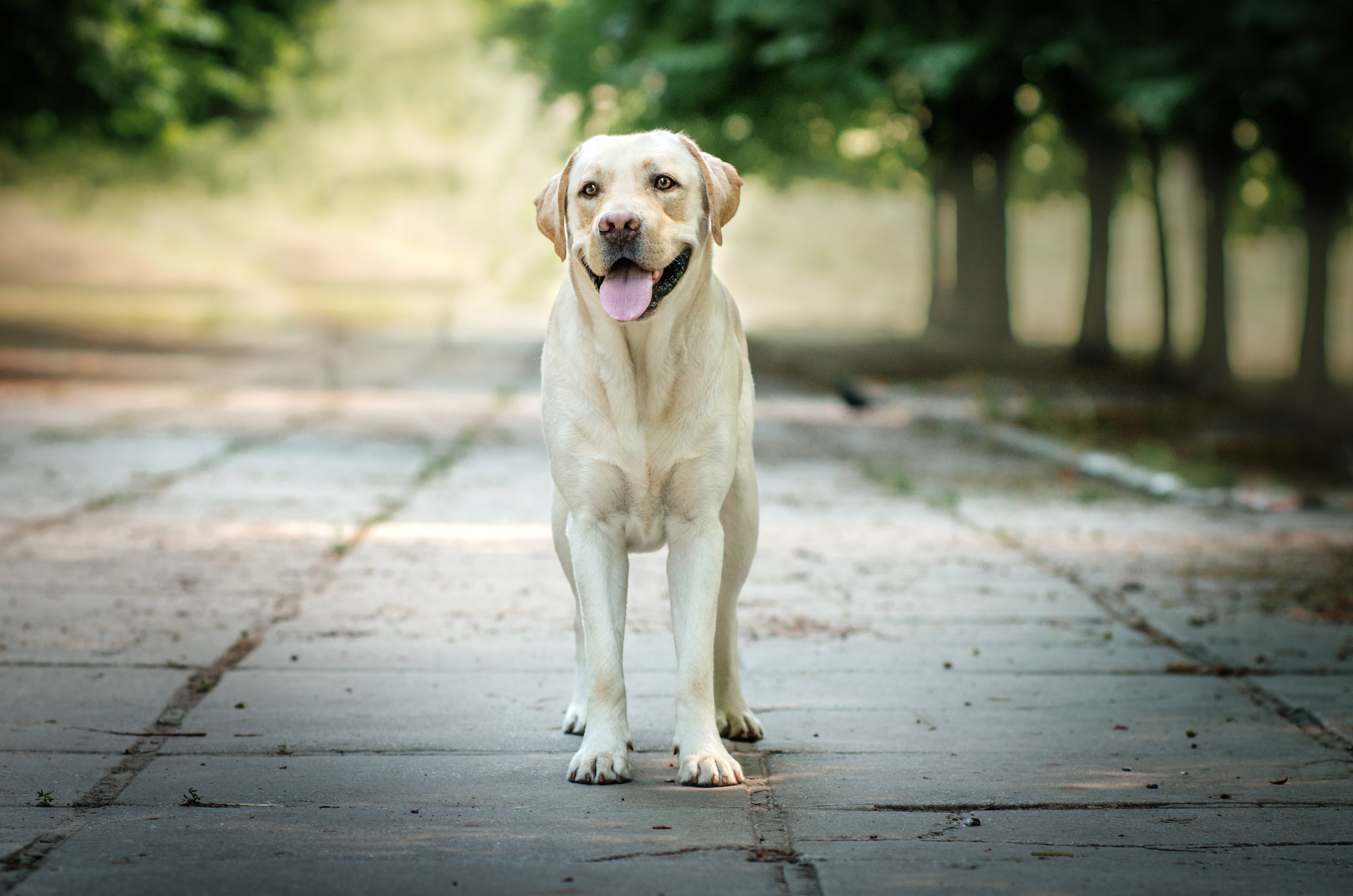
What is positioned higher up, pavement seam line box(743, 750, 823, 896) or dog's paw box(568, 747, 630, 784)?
dog's paw box(568, 747, 630, 784)

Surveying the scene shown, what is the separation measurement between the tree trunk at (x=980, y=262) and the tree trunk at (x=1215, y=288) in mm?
4856

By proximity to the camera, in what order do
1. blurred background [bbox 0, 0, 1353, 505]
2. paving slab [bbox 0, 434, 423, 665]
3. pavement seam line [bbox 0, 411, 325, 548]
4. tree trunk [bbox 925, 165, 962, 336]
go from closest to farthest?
paving slab [bbox 0, 434, 423, 665] < pavement seam line [bbox 0, 411, 325, 548] < blurred background [bbox 0, 0, 1353, 505] < tree trunk [bbox 925, 165, 962, 336]

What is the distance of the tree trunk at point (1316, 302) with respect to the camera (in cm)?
1914

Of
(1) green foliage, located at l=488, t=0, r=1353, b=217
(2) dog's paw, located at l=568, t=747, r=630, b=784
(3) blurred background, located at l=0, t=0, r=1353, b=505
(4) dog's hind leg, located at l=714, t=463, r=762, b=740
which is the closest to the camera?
(2) dog's paw, located at l=568, t=747, r=630, b=784

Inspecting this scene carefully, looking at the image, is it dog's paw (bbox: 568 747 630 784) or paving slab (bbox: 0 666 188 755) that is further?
paving slab (bbox: 0 666 188 755)

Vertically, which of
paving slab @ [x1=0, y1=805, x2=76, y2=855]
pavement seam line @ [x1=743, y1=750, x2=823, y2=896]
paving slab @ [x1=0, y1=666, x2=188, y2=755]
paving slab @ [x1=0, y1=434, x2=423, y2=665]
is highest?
paving slab @ [x1=0, y1=434, x2=423, y2=665]

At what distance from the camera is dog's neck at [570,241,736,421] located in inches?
175

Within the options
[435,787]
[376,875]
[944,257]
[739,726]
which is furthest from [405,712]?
[944,257]

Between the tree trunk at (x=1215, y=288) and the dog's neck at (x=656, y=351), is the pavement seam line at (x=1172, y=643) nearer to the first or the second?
the dog's neck at (x=656, y=351)

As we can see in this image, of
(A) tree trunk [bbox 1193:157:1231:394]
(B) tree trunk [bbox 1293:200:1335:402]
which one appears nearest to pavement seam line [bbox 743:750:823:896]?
(B) tree trunk [bbox 1293:200:1335:402]

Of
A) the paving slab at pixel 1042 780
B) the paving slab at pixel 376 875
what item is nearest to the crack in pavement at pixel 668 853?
the paving slab at pixel 376 875

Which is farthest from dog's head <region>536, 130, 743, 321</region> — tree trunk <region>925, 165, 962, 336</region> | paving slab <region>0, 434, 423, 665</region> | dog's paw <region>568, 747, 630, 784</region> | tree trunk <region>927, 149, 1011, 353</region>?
tree trunk <region>925, 165, 962, 336</region>

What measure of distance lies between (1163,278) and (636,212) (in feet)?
67.8

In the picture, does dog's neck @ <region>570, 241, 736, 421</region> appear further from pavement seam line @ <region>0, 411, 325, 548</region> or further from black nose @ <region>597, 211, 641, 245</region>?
pavement seam line @ <region>0, 411, 325, 548</region>
